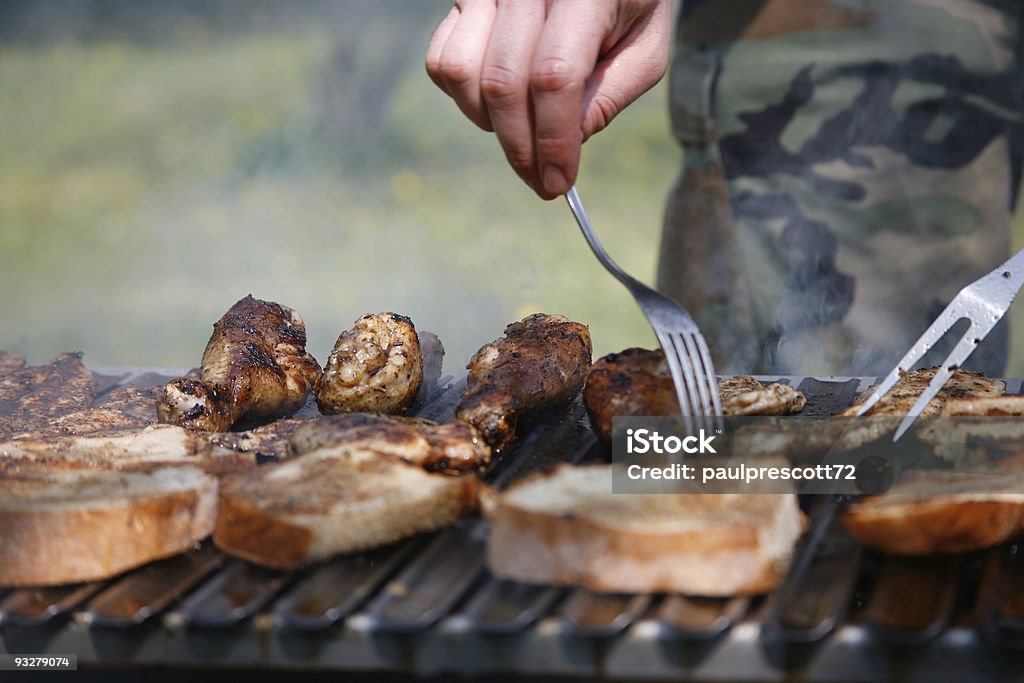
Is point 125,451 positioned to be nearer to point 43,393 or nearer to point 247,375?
point 247,375

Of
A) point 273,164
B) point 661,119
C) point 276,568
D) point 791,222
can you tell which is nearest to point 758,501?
point 276,568

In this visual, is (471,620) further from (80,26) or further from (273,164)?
(80,26)

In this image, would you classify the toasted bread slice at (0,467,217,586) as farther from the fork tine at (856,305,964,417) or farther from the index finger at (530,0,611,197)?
the fork tine at (856,305,964,417)

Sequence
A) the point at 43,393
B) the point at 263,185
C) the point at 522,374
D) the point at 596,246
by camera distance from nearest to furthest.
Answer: the point at 596,246 < the point at 522,374 < the point at 43,393 < the point at 263,185

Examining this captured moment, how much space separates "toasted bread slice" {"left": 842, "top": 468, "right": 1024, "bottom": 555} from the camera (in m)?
2.14

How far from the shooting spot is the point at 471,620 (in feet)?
6.55

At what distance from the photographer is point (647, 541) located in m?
2.04

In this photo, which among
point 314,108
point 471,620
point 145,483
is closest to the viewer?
point 471,620

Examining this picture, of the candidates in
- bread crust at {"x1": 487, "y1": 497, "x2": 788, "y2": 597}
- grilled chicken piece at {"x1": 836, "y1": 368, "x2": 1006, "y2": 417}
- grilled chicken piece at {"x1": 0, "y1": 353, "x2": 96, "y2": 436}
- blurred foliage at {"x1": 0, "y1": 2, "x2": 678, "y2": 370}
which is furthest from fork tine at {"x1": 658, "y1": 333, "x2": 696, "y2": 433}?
blurred foliage at {"x1": 0, "y1": 2, "x2": 678, "y2": 370}

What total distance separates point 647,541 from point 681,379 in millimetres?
804

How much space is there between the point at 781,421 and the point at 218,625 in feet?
5.15

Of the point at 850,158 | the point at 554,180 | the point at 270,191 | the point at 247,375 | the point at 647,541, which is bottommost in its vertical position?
the point at 647,541

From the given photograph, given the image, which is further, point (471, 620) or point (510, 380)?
point (510, 380)

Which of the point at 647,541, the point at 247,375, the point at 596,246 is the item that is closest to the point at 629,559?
the point at 647,541
